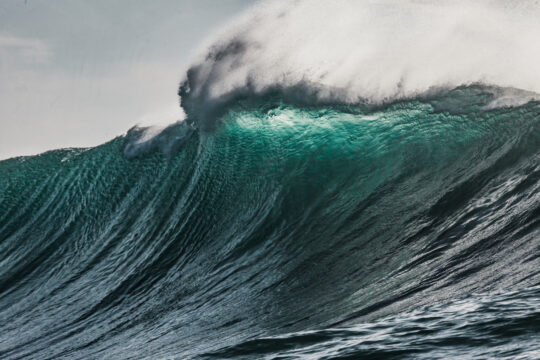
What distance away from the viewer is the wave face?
11.4ft

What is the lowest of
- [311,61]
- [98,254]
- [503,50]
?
[98,254]

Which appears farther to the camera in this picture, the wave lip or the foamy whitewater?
the wave lip

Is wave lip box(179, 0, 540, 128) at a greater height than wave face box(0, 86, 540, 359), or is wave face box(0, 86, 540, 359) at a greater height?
wave lip box(179, 0, 540, 128)

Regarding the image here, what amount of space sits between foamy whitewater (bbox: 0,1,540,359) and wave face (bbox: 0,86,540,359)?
0.9 inches

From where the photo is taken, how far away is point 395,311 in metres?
3.71

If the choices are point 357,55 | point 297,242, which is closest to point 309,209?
point 297,242

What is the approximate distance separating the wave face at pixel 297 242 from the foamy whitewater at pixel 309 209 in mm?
22

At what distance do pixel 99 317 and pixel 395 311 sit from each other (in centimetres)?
303

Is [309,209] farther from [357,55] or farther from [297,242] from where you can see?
[357,55]

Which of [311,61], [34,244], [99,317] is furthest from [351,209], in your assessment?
[34,244]

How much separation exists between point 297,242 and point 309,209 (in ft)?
2.28

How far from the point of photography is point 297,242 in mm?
5945

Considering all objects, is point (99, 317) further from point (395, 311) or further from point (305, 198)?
point (395, 311)

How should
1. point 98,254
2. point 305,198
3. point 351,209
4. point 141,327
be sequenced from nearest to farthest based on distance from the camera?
point 141,327
point 351,209
point 305,198
point 98,254
